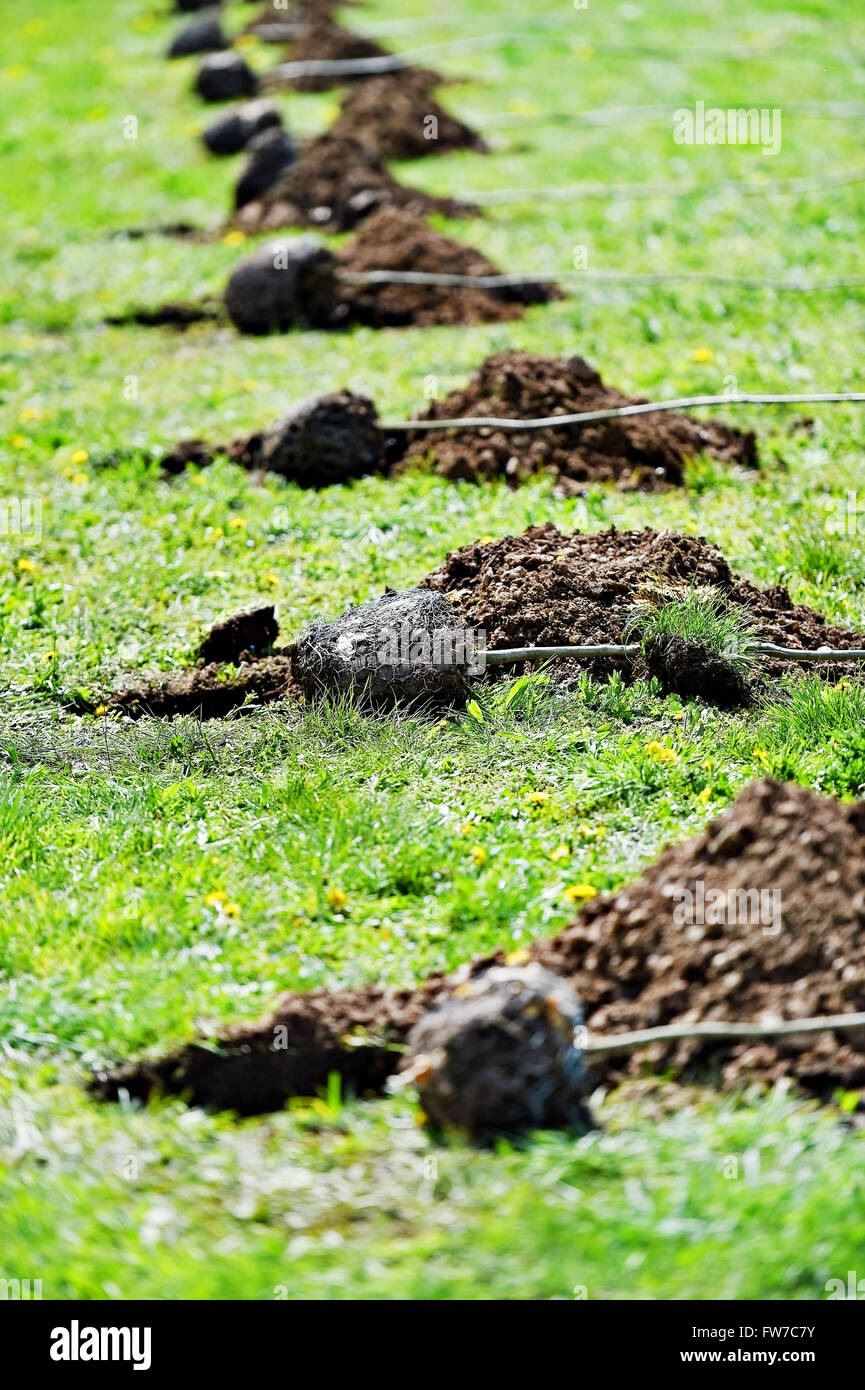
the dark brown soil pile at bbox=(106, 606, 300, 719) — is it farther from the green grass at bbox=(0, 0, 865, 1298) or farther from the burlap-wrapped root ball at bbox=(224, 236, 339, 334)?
the burlap-wrapped root ball at bbox=(224, 236, 339, 334)

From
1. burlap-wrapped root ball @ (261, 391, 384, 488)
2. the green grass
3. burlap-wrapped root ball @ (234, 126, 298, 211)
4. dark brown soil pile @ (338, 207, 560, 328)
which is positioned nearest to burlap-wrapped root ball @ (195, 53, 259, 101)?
burlap-wrapped root ball @ (234, 126, 298, 211)

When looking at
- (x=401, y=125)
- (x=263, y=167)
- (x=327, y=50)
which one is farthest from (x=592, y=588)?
(x=327, y=50)

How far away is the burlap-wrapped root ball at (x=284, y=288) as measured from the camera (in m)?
9.41

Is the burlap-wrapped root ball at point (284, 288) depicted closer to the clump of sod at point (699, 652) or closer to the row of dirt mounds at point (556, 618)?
the row of dirt mounds at point (556, 618)

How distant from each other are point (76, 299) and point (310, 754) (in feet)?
21.1

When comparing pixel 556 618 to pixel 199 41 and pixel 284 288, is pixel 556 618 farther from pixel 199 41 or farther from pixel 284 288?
pixel 199 41

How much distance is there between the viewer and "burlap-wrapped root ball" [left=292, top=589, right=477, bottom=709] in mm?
5359

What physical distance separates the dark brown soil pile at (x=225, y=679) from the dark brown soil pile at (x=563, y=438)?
70.4 inches

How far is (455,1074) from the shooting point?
11.5ft

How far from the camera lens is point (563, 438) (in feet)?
24.6

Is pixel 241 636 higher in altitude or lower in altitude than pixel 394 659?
lower

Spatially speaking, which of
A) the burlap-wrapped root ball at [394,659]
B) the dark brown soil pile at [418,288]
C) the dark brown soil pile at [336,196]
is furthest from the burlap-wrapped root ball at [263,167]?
the burlap-wrapped root ball at [394,659]

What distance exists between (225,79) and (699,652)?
11222 millimetres

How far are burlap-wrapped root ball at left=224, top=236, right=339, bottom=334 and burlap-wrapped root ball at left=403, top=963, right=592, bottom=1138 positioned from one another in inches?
267
